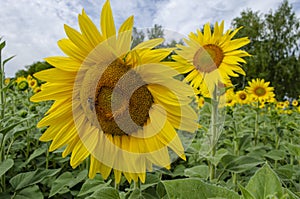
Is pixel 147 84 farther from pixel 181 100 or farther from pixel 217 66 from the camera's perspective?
pixel 217 66

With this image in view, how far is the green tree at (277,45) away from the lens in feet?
70.3

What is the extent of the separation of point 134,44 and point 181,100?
0.69 ft

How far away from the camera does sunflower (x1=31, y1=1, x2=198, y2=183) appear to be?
873mm

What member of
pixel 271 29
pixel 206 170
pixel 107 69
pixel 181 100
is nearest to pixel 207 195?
pixel 181 100

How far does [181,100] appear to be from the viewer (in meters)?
0.89

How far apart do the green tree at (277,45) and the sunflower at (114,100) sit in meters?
21.0

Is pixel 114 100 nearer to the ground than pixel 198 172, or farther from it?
farther from it

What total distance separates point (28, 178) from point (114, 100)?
3.51 ft

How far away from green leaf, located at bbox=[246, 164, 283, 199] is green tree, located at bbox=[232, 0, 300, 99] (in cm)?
2115

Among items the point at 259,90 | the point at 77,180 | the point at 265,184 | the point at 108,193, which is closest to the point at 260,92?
the point at 259,90

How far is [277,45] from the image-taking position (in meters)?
22.5

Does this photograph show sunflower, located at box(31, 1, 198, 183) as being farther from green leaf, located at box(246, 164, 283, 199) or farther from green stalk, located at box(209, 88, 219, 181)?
green stalk, located at box(209, 88, 219, 181)

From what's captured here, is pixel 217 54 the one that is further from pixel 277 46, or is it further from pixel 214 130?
pixel 277 46

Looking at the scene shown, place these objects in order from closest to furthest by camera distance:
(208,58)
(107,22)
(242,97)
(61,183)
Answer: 1. (107,22)
2. (208,58)
3. (61,183)
4. (242,97)
